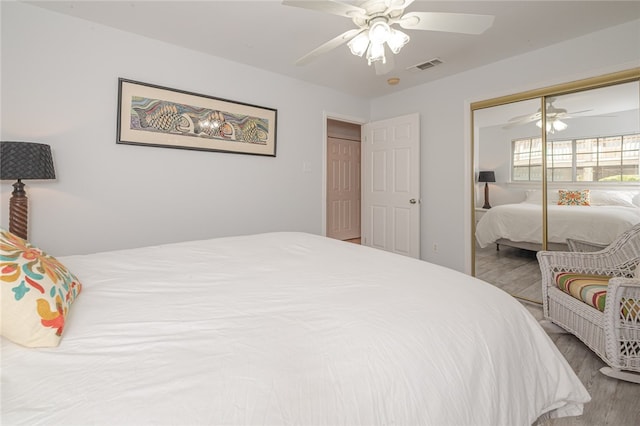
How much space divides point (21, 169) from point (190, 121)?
131 centimetres

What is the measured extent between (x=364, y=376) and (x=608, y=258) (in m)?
2.50

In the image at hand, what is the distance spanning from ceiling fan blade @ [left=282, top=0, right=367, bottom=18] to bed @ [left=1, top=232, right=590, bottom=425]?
1345 mm

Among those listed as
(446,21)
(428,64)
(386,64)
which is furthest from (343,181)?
(446,21)

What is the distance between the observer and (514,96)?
2.97m

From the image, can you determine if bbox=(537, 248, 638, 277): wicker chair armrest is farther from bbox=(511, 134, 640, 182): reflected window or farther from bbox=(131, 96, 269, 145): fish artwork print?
bbox=(131, 96, 269, 145): fish artwork print

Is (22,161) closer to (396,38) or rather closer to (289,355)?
(289,355)

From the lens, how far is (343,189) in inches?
215

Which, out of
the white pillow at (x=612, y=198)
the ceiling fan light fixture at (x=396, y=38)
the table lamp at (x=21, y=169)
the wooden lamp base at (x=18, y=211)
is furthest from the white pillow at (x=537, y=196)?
the wooden lamp base at (x=18, y=211)

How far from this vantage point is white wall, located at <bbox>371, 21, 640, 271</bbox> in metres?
2.50

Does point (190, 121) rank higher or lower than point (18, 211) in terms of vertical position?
higher

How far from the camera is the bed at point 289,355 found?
548mm

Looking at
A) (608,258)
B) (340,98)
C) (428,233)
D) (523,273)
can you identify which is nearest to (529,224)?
(523,273)

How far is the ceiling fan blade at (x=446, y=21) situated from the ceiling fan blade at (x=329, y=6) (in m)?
0.27

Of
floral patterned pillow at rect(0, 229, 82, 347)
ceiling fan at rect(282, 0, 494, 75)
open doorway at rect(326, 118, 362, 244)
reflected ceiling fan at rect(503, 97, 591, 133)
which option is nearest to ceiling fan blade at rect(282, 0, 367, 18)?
ceiling fan at rect(282, 0, 494, 75)
